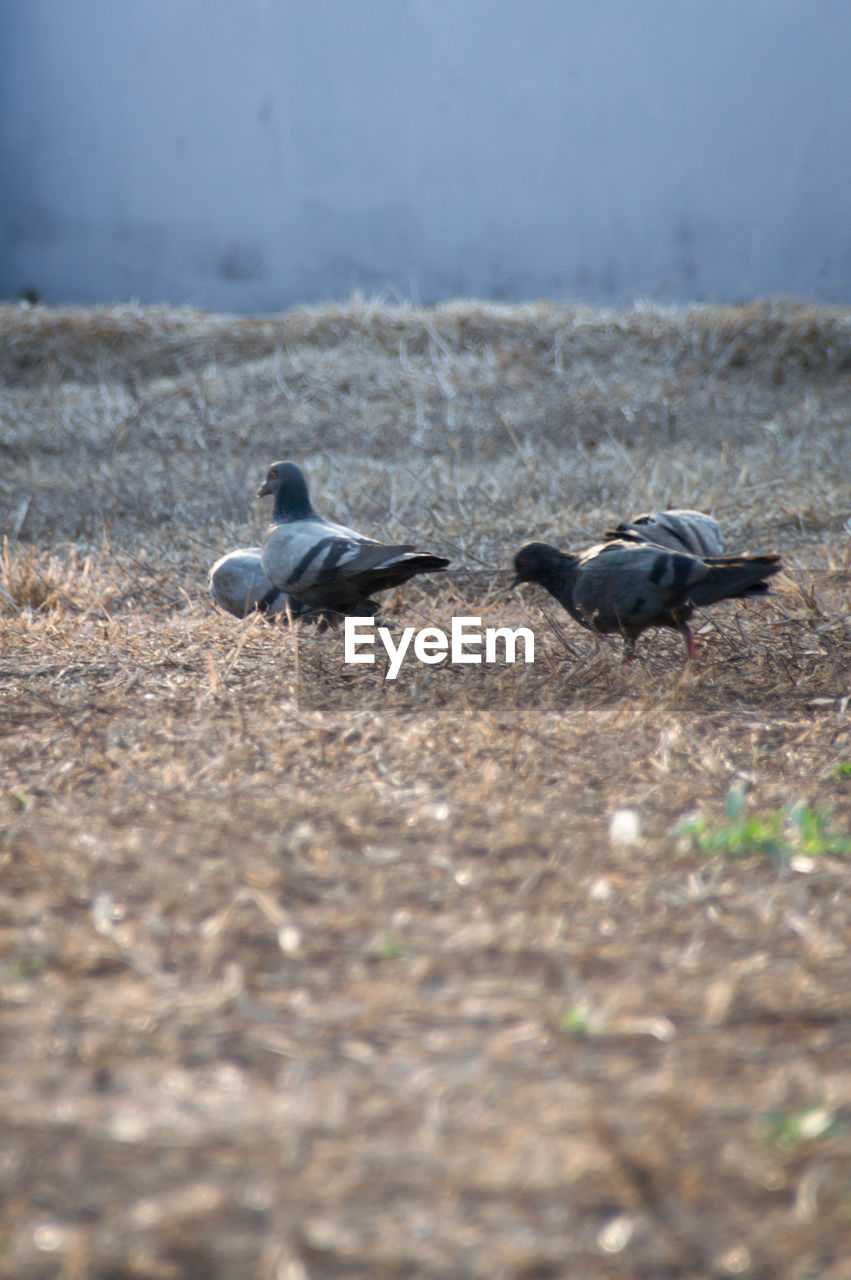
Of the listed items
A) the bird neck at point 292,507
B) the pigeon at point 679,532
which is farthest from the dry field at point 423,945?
the bird neck at point 292,507

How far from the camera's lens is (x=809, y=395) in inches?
364

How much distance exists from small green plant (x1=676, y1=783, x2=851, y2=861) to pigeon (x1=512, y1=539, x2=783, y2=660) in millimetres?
1354

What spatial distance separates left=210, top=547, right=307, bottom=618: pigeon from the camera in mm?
4488

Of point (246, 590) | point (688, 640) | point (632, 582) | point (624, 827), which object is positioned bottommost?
point (246, 590)

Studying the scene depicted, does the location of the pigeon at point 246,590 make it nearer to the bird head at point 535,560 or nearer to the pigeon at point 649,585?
the bird head at point 535,560

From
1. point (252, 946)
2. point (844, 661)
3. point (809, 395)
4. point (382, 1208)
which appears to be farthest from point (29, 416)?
point (382, 1208)

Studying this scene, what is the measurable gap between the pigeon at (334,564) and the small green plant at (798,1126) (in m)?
2.54

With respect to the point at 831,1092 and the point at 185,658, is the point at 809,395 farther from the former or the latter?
the point at 831,1092

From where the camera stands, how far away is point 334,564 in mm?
4016

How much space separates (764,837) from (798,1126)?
867mm

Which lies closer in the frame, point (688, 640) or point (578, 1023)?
point (578, 1023)

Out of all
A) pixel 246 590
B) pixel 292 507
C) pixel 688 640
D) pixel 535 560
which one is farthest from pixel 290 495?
pixel 688 640

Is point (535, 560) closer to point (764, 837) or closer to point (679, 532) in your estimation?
point (679, 532)

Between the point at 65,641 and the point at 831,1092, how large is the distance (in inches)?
128
